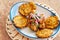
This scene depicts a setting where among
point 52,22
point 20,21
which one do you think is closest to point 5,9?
point 20,21

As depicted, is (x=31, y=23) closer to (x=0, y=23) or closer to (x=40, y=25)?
(x=40, y=25)

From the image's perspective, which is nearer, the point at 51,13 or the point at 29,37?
the point at 29,37

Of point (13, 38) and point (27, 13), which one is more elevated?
point (27, 13)

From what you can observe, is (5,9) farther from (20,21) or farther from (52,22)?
(52,22)

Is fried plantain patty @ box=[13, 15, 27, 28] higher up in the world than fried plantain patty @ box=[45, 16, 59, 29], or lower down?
lower down

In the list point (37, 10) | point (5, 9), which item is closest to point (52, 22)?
point (37, 10)

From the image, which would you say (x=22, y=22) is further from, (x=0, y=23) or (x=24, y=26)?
(x=0, y=23)

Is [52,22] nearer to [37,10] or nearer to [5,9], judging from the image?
[37,10]

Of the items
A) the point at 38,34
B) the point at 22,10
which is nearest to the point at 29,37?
the point at 38,34

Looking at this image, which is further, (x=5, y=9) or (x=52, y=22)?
(x=5, y=9)

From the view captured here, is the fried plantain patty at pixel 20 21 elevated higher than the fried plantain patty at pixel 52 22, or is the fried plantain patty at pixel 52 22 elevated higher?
the fried plantain patty at pixel 52 22
